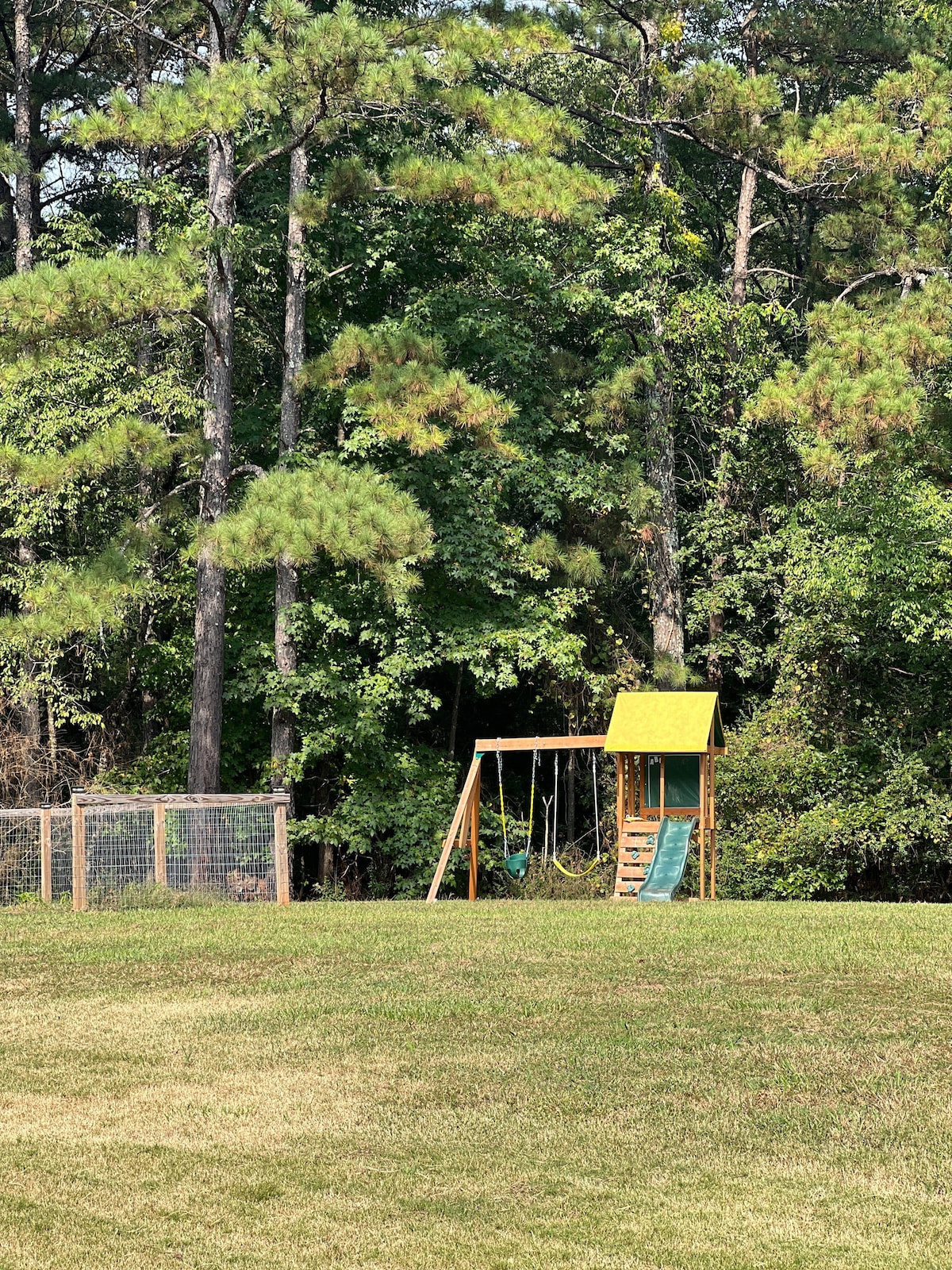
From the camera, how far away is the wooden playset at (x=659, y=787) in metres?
17.1

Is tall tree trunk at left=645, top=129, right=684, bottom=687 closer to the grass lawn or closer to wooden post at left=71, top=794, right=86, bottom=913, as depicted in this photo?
wooden post at left=71, top=794, right=86, bottom=913

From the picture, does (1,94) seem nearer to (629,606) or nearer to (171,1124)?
(629,606)

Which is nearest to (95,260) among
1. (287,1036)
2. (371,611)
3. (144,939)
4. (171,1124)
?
(371,611)

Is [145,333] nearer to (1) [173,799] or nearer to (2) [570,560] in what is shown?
(2) [570,560]

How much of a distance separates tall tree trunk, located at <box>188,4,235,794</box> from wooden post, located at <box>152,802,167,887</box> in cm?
454

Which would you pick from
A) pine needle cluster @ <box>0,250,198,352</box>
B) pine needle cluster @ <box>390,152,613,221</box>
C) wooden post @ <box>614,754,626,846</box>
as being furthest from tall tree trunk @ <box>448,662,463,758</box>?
pine needle cluster @ <box>0,250,198,352</box>

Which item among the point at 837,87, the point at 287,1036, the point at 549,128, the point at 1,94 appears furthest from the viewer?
the point at 837,87

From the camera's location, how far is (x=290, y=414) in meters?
20.6

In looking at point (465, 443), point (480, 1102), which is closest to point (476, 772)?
point (465, 443)

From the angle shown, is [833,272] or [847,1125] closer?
[847,1125]

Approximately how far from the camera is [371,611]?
66.9ft

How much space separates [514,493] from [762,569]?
3833 mm

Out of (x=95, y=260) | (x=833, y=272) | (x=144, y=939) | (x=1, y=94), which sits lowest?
(x=144, y=939)

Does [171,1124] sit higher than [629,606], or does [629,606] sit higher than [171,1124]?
[629,606]
